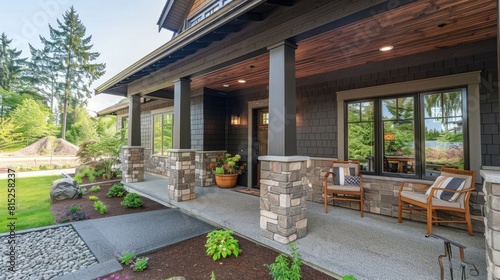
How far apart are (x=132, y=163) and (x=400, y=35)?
7.37m

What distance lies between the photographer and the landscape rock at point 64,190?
17.6 ft

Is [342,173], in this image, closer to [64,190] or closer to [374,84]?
[374,84]

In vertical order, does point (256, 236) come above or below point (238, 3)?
below

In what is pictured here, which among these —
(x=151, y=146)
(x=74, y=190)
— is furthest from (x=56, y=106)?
(x=74, y=190)

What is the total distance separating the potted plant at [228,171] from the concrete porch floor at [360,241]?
1543 mm

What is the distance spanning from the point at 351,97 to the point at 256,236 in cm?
334

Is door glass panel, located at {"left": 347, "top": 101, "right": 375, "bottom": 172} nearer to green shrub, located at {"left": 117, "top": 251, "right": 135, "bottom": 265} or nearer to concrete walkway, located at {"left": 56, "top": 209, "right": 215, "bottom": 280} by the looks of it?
concrete walkway, located at {"left": 56, "top": 209, "right": 215, "bottom": 280}

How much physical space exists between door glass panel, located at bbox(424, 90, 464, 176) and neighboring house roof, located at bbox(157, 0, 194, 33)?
7746mm

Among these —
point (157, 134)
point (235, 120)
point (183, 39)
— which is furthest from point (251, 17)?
point (157, 134)

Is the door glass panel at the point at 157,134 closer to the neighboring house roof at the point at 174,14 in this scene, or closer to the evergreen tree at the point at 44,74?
the neighboring house roof at the point at 174,14

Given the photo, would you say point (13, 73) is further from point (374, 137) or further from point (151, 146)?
point (374, 137)

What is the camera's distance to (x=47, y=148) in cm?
1648

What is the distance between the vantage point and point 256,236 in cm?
304

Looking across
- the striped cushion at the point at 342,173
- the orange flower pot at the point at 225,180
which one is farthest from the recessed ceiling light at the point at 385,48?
the orange flower pot at the point at 225,180
